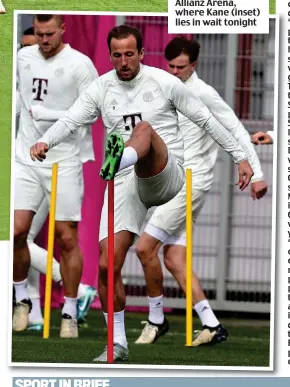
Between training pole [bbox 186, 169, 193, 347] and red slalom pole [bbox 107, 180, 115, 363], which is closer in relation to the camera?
red slalom pole [bbox 107, 180, 115, 363]

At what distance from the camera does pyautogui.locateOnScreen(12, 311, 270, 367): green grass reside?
262 inches

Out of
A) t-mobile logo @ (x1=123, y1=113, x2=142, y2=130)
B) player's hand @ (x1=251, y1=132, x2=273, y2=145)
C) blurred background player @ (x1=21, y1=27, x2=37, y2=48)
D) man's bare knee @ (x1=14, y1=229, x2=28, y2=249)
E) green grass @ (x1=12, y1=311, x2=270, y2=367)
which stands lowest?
green grass @ (x1=12, y1=311, x2=270, y2=367)

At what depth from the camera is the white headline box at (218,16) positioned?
6.49 m

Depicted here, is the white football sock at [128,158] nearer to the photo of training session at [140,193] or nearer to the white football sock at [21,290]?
the photo of training session at [140,193]

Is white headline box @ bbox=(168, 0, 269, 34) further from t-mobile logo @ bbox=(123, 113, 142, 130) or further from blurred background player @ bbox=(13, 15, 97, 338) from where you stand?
blurred background player @ bbox=(13, 15, 97, 338)

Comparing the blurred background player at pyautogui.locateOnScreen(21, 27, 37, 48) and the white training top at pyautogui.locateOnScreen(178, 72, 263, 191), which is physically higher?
the blurred background player at pyautogui.locateOnScreen(21, 27, 37, 48)

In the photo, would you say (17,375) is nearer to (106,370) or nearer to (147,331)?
(106,370)

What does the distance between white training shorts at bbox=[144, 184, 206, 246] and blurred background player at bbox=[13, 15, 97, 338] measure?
0.43m

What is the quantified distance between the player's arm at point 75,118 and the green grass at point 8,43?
0.14 meters

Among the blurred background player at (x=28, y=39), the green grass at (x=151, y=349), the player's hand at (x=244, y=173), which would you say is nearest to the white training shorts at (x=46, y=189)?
the green grass at (x=151, y=349)

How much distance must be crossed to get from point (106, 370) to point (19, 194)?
187cm

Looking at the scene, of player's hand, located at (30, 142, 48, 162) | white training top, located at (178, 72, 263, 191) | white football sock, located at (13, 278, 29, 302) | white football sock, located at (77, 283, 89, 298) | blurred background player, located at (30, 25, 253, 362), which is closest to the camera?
player's hand, located at (30, 142, 48, 162)

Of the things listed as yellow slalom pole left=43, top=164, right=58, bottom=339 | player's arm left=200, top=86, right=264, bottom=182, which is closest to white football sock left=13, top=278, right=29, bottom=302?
yellow slalom pole left=43, top=164, right=58, bottom=339

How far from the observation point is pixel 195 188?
8023mm
